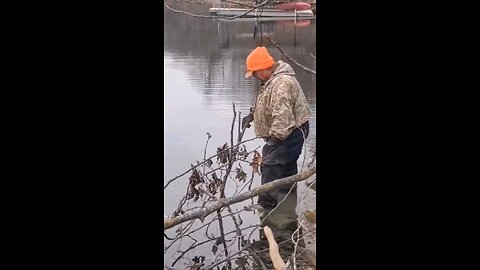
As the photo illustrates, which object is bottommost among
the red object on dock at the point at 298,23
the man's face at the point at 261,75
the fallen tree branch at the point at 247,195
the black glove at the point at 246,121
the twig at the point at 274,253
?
the twig at the point at 274,253

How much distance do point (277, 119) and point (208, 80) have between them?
0.71 feet

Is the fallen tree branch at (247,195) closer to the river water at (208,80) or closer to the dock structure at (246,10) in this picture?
the river water at (208,80)

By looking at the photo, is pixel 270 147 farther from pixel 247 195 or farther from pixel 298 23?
pixel 298 23

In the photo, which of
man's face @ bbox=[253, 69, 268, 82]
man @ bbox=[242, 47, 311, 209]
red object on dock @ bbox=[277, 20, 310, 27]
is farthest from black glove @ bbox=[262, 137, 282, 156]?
red object on dock @ bbox=[277, 20, 310, 27]

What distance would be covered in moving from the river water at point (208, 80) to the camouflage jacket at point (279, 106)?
29 mm

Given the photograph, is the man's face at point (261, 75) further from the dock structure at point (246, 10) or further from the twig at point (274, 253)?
the twig at point (274, 253)

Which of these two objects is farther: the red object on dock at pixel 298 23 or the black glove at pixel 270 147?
the black glove at pixel 270 147

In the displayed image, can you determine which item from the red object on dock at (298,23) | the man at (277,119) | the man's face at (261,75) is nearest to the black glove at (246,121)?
the man at (277,119)

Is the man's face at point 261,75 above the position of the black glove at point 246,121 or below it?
above

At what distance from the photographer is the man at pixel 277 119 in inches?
68.6
